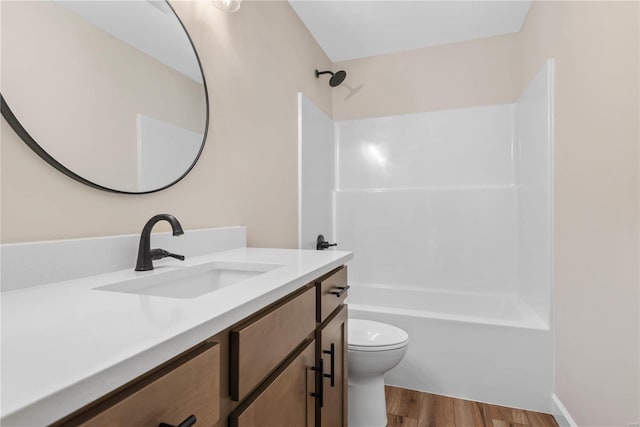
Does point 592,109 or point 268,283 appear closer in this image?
point 268,283

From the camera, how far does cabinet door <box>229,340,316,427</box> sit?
0.67m

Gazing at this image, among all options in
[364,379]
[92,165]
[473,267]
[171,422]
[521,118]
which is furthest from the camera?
[473,267]

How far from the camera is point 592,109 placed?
1.38 meters

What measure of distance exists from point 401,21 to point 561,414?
8.37 feet

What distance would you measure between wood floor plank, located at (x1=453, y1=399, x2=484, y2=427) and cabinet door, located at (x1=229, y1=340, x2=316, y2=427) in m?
1.19

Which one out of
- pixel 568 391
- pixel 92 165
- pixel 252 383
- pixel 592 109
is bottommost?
pixel 568 391

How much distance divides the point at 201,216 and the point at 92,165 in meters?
0.47

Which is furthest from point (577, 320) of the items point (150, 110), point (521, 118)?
point (150, 110)

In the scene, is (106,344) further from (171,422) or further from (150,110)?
(150,110)

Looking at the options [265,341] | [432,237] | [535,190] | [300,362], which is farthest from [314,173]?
[265,341]

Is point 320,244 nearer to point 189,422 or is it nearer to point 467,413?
point 467,413

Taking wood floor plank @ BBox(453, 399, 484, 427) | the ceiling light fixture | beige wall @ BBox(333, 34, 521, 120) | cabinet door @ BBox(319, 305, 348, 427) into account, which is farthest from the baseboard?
the ceiling light fixture

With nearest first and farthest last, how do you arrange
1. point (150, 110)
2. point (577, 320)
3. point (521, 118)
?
point (150, 110), point (577, 320), point (521, 118)

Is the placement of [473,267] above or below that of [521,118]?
below
